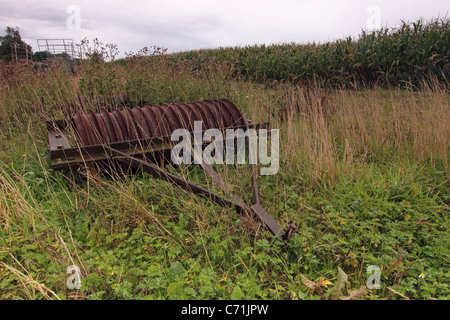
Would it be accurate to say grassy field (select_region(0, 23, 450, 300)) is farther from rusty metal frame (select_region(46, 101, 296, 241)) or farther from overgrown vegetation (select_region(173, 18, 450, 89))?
overgrown vegetation (select_region(173, 18, 450, 89))

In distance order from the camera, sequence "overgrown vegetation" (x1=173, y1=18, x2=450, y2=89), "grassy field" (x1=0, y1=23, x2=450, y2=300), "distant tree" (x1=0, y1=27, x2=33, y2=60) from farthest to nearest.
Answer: "distant tree" (x1=0, y1=27, x2=33, y2=60) → "overgrown vegetation" (x1=173, y1=18, x2=450, y2=89) → "grassy field" (x1=0, y1=23, x2=450, y2=300)

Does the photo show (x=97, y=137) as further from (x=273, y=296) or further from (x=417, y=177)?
(x=417, y=177)

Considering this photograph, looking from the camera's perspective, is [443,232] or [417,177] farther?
[417,177]

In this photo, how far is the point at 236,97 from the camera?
637 centimetres

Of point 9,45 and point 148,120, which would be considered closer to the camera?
point 148,120

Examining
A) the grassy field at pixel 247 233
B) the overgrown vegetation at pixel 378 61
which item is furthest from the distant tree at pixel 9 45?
the grassy field at pixel 247 233

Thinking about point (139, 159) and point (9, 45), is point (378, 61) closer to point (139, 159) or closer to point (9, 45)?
point (139, 159)

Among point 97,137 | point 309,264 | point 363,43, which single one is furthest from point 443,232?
point 363,43

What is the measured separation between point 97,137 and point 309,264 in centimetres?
272

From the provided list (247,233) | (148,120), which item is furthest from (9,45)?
(247,233)

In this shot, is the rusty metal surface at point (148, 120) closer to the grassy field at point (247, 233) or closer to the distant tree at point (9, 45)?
the grassy field at point (247, 233)

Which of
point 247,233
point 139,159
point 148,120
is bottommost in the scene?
point 247,233

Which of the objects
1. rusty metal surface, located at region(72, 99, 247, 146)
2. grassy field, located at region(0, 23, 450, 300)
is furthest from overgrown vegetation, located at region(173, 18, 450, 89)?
grassy field, located at region(0, 23, 450, 300)
